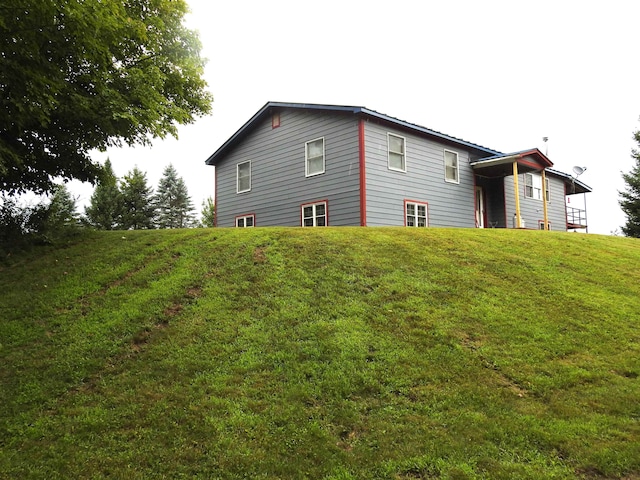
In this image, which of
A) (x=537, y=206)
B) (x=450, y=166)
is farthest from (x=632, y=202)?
(x=450, y=166)

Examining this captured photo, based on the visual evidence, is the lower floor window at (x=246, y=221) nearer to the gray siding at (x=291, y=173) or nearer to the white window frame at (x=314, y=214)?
the gray siding at (x=291, y=173)

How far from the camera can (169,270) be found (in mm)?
8195

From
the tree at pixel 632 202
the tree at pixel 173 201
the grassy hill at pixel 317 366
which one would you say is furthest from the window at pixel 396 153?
the tree at pixel 173 201

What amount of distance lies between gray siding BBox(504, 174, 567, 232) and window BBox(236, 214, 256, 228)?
1208 centimetres

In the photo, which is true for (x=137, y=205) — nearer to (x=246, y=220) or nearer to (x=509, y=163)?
(x=246, y=220)

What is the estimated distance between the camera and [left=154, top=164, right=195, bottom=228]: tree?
175ft

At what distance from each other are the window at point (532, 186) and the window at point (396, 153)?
945cm

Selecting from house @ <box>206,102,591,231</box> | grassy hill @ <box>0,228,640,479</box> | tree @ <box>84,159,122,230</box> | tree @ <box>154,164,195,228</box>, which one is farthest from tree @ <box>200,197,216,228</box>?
grassy hill @ <box>0,228,640,479</box>

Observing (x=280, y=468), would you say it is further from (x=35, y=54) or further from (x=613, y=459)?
(x=35, y=54)

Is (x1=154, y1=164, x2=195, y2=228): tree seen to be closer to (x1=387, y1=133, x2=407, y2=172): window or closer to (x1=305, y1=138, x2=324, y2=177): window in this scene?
(x1=305, y1=138, x2=324, y2=177): window

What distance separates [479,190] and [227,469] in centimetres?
1872

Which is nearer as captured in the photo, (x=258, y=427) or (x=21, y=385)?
(x=258, y=427)

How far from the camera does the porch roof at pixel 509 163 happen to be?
17072mm

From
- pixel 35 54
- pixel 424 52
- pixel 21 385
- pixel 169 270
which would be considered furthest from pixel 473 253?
pixel 424 52
